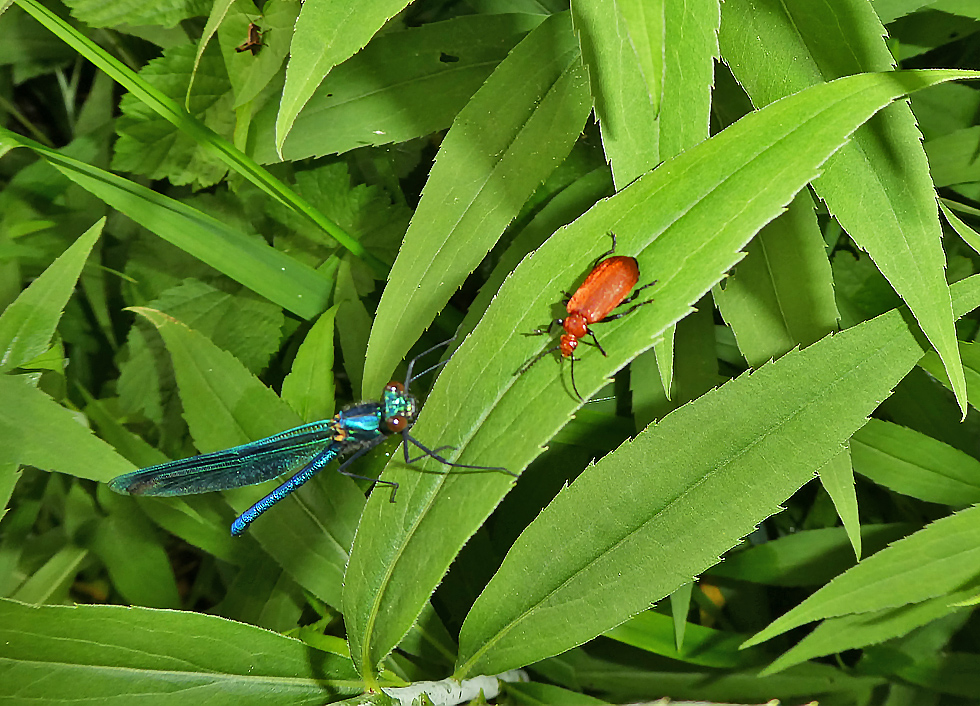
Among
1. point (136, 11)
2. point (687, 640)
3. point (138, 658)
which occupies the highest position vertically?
point (136, 11)

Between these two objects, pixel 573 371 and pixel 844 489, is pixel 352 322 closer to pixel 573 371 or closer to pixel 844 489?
pixel 573 371

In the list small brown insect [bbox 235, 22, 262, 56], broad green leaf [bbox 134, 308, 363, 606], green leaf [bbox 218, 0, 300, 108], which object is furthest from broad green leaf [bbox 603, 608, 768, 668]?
small brown insect [bbox 235, 22, 262, 56]

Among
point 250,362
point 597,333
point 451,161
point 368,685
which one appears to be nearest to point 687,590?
point 368,685

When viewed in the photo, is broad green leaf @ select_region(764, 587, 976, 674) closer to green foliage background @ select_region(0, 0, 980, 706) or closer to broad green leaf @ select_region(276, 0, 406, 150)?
green foliage background @ select_region(0, 0, 980, 706)

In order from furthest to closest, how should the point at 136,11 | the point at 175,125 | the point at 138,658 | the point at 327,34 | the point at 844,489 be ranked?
the point at 175,125 → the point at 136,11 → the point at 844,489 → the point at 138,658 → the point at 327,34

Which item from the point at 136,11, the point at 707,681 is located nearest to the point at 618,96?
the point at 136,11

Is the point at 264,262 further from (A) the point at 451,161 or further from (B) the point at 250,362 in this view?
(A) the point at 451,161

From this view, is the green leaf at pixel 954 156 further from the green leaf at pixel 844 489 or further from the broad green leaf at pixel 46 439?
the broad green leaf at pixel 46 439

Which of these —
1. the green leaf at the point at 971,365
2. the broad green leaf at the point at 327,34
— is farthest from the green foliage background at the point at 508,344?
the green leaf at the point at 971,365
